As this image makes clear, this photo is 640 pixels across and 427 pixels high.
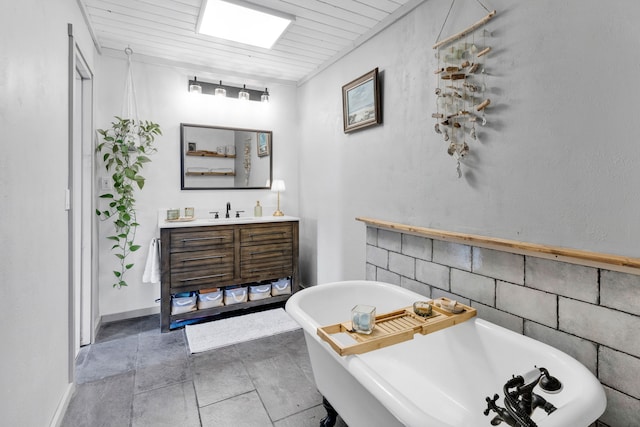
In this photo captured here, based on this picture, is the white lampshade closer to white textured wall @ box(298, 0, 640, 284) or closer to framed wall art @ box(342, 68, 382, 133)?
framed wall art @ box(342, 68, 382, 133)

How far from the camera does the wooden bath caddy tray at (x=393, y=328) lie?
1.29m

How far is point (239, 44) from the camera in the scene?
2775 mm

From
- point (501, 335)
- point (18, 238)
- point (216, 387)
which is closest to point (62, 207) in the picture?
point (18, 238)

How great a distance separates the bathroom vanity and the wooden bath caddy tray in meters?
1.78

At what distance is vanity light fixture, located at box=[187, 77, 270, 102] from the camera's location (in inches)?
126

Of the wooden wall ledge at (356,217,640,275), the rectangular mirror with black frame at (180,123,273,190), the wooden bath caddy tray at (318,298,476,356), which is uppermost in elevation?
the rectangular mirror with black frame at (180,123,273,190)

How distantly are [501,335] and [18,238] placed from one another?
6.63 feet

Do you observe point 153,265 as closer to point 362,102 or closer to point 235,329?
point 235,329

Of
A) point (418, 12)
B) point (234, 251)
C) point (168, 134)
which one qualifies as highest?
point (418, 12)

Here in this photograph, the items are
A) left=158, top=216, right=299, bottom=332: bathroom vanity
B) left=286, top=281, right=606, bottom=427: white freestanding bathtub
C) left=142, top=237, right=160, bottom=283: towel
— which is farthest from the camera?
left=142, top=237, right=160, bottom=283: towel

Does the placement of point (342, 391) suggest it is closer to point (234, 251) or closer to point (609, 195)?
point (609, 195)

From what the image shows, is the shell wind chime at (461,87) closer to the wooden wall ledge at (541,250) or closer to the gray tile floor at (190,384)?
the wooden wall ledge at (541,250)

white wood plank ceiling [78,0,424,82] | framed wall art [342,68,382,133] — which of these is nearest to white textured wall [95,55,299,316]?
white wood plank ceiling [78,0,424,82]

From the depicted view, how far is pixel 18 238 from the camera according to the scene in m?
1.21
